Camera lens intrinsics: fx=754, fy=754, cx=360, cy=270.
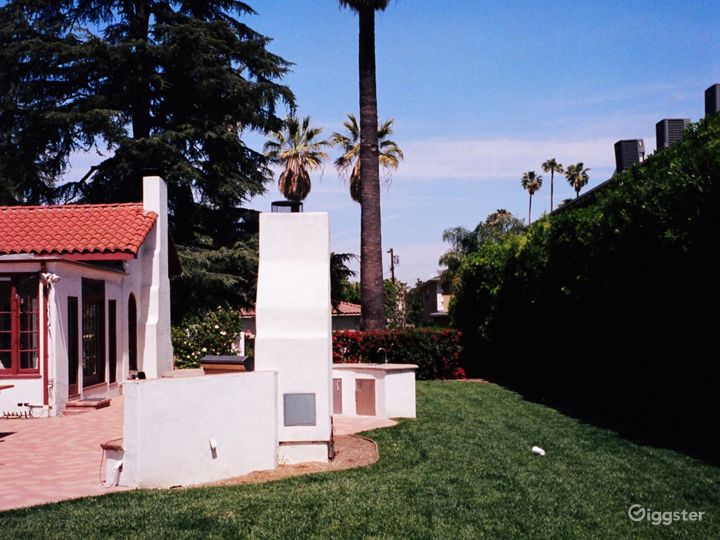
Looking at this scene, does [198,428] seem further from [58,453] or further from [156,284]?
[156,284]

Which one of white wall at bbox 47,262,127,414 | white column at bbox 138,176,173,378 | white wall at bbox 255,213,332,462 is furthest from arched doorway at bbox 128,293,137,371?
white wall at bbox 255,213,332,462

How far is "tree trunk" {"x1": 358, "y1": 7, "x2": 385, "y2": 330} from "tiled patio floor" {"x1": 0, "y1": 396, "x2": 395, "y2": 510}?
8403 millimetres

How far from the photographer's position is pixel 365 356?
838 inches

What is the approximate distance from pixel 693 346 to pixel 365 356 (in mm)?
12166

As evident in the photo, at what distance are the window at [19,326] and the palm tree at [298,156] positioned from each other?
97.6 ft

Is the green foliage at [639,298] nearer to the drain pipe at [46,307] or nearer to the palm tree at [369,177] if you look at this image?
the palm tree at [369,177]

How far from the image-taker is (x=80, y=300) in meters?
16.1

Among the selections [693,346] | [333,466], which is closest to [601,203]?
[693,346]

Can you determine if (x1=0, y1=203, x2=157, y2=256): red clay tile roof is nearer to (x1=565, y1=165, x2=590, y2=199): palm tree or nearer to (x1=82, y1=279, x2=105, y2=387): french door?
(x1=82, y1=279, x2=105, y2=387): french door

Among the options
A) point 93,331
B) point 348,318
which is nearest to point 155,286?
point 93,331

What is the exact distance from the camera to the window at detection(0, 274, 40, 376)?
48.8 ft

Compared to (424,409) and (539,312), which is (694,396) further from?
(539,312)

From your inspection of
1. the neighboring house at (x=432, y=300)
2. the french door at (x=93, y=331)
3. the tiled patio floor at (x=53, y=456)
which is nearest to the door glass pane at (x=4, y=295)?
the french door at (x=93, y=331)

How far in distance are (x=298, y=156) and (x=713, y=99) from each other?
92.4 feet
